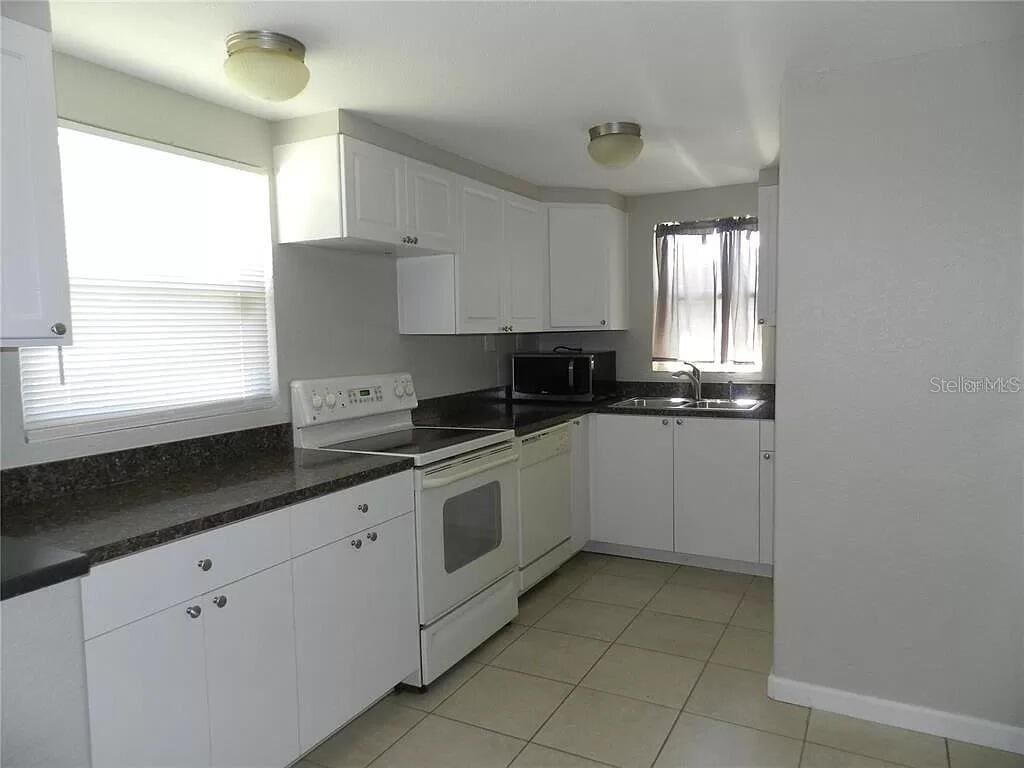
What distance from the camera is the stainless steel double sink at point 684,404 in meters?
3.88

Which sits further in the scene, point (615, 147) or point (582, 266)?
point (582, 266)

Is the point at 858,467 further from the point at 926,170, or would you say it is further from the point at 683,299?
the point at 683,299

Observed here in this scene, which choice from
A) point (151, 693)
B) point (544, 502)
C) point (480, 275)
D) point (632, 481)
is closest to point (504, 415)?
point (544, 502)

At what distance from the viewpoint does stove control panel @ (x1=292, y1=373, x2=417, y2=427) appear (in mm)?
2857

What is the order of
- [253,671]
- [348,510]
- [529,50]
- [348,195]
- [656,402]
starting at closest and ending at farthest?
[253,671] → [529,50] → [348,510] → [348,195] → [656,402]

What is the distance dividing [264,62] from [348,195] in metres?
0.72

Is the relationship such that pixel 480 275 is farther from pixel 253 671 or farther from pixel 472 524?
pixel 253 671

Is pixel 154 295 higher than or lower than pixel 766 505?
higher

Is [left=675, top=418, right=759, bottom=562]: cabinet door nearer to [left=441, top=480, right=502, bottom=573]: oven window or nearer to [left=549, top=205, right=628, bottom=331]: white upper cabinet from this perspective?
[left=549, top=205, right=628, bottom=331]: white upper cabinet

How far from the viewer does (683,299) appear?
4.44 m

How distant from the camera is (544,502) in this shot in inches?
140

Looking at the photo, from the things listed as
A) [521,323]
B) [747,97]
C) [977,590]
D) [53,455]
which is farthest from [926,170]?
[53,455]

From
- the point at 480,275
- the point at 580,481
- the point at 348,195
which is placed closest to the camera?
the point at 348,195

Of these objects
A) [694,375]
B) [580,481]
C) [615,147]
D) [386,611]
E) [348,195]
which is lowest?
[386,611]
